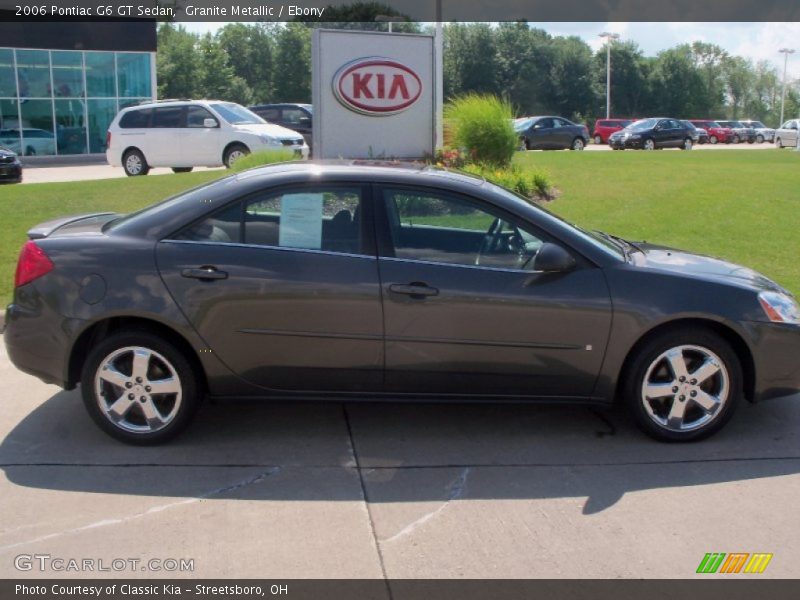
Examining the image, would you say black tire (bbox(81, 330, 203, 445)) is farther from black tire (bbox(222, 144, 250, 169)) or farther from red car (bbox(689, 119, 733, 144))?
red car (bbox(689, 119, 733, 144))

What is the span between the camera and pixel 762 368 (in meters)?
5.37

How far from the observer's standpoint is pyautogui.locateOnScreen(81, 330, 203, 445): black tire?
17.0 feet

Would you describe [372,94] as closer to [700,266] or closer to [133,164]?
[133,164]

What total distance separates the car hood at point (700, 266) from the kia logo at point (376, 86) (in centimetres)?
938

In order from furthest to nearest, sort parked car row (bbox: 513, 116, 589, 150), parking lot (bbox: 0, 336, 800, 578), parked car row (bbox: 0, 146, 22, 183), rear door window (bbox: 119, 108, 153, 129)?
parked car row (bbox: 513, 116, 589, 150) → rear door window (bbox: 119, 108, 153, 129) → parked car row (bbox: 0, 146, 22, 183) → parking lot (bbox: 0, 336, 800, 578)

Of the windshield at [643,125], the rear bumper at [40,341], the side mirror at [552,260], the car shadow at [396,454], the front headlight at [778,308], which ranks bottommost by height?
the car shadow at [396,454]

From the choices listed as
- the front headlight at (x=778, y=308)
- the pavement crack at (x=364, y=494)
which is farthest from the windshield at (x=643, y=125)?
the pavement crack at (x=364, y=494)

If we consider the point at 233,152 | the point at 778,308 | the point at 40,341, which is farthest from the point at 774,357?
the point at 233,152

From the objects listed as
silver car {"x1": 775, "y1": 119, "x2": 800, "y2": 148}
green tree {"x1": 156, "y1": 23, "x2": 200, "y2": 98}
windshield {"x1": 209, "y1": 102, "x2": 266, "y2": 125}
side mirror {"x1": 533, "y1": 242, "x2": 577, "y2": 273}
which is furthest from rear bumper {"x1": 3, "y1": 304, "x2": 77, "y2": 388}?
green tree {"x1": 156, "y1": 23, "x2": 200, "y2": 98}

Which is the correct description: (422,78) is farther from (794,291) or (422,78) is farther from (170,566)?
(170,566)

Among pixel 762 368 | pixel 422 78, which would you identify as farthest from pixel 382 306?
pixel 422 78

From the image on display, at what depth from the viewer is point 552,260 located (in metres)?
5.18

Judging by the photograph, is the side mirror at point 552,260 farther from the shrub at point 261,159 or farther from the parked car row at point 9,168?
the parked car row at point 9,168

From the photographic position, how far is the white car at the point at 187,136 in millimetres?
20188
